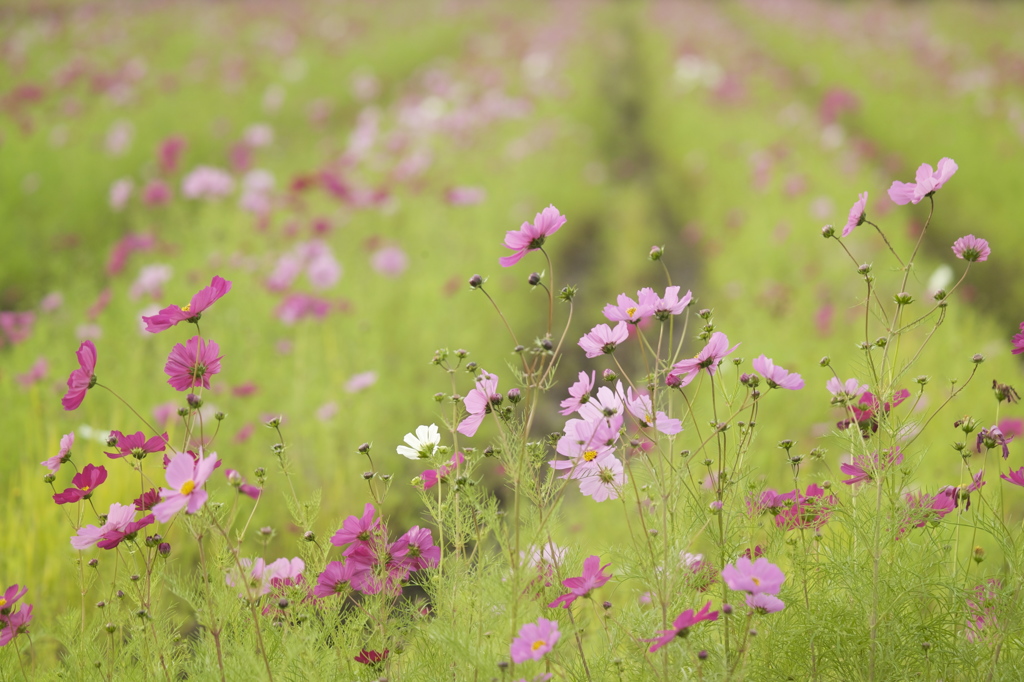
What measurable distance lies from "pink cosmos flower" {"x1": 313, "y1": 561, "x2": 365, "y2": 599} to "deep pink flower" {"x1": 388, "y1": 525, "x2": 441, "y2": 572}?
6cm

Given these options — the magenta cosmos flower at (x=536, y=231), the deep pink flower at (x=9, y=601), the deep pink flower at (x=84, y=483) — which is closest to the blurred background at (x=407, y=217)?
the magenta cosmos flower at (x=536, y=231)

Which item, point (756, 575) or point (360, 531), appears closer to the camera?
point (756, 575)

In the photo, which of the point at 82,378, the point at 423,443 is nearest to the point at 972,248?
the point at 423,443

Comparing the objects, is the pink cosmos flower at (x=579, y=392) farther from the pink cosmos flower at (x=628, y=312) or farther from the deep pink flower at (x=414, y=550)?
the deep pink flower at (x=414, y=550)

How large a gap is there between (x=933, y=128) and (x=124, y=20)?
1041 cm

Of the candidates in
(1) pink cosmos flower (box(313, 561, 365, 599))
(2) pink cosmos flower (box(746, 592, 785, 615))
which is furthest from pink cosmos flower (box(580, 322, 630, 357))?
(1) pink cosmos flower (box(313, 561, 365, 599))

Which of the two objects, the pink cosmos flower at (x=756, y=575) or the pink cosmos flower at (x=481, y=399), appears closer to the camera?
the pink cosmos flower at (x=756, y=575)

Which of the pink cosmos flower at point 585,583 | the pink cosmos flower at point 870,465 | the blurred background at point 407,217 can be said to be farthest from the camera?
the blurred background at point 407,217

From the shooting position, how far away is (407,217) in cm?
495

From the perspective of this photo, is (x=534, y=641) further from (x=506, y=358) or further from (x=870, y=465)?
(x=506, y=358)

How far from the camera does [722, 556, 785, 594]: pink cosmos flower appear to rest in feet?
2.70

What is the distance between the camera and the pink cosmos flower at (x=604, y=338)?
1013 millimetres

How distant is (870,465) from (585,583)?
494mm

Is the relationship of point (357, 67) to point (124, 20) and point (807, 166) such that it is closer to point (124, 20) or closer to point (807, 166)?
point (124, 20)
